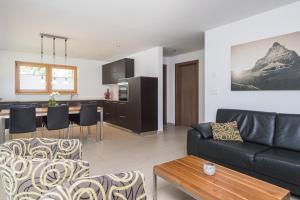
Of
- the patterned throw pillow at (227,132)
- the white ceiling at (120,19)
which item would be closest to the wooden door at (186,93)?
the white ceiling at (120,19)

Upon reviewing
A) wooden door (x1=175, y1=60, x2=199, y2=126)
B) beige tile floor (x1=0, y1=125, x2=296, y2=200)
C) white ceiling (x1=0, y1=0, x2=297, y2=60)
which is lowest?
beige tile floor (x1=0, y1=125, x2=296, y2=200)

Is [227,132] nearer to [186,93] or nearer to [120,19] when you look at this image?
[120,19]

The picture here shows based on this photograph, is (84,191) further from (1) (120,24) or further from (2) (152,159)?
(1) (120,24)

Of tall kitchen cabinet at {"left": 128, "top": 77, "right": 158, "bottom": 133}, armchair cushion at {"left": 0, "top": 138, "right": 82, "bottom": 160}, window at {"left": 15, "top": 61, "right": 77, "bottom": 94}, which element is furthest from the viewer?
window at {"left": 15, "top": 61, "right": 77, "bottom": 94}

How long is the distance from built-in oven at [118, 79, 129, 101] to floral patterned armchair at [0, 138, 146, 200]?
401 cm

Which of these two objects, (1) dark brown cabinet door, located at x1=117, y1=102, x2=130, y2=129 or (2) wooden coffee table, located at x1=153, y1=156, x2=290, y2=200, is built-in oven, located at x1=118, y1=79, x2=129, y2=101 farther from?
(2) wooden coffee table, located at x1=153, y1=156, x2=290, y2=200

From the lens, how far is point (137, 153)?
352cm

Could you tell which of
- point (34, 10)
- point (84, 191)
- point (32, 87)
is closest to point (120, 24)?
point (34, 10)

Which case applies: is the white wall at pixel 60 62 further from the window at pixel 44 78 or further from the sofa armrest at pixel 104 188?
the sofa armrest at pixel 104 188

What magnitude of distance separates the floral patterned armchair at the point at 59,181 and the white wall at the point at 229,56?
2755mm

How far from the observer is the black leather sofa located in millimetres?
2008

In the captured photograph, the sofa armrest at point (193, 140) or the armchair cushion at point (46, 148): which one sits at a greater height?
the armchair cushion at point (46, 148)

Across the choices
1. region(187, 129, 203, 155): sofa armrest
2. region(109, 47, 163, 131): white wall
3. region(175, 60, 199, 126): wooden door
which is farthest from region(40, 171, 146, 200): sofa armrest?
region(175, 60, 199, 126): wooden door

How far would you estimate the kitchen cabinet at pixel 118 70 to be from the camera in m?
5.91
